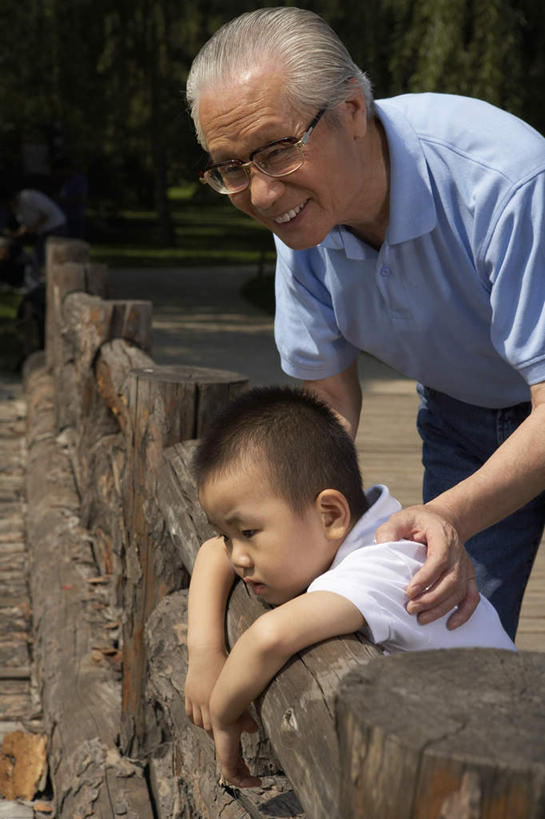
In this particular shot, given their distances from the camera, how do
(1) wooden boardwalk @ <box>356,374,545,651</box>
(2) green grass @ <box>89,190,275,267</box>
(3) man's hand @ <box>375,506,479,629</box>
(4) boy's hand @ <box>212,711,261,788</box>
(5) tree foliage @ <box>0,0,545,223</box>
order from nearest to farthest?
(3) man's hand @ <box>375,506,479,629</box>, (4) boy's hand @ <box>212,711,261,788</box>, (1) wooden boardwalk @ <box>356,374,545,651</box>, (5) tree foliage @ <box>0,0,545,223</box>, (2) green grass @ <box>89,190,275,267</box>

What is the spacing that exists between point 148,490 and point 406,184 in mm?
1147

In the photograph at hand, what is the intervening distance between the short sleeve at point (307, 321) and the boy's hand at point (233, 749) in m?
0.95

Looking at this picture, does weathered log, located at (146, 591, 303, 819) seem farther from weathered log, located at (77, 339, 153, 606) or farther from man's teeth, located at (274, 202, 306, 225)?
weathered log, located at (77, 339, 153, 606)

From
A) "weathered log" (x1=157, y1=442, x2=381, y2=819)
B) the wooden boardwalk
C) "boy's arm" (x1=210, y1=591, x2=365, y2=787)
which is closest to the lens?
"weathered log" (x1=157, y1=442, x2=381, y2=819)

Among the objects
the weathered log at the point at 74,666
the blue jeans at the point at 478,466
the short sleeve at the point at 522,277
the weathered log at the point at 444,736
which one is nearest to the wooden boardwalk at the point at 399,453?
the blue jeans at the point at 478,466

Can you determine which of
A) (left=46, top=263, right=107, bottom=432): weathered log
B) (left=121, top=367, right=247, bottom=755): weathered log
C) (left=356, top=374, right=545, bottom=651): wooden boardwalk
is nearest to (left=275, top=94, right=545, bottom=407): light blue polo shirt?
(left=121, top=367, right=247, bottom=755): weathered log

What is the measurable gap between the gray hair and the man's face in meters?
0.02

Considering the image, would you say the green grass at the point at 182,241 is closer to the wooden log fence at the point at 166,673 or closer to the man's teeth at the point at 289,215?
the wooden log fence at the point at 166,673

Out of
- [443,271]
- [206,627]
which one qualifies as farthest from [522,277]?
[206,627]

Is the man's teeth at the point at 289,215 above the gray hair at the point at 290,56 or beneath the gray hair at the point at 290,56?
beneath

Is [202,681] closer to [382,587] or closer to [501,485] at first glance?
[382,587]

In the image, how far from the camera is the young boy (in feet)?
5.77

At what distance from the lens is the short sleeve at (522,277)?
209 centimetres

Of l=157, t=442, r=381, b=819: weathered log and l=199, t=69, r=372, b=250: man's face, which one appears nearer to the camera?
l=157, t=442, r=381, b=819: weathered log
